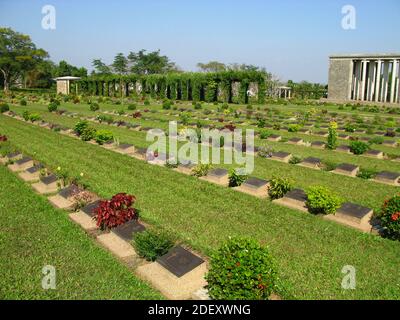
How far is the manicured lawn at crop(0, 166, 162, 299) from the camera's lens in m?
5.64

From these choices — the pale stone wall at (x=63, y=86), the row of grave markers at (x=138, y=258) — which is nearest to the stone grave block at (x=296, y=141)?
the row of grave markers at (x=138, y=258)

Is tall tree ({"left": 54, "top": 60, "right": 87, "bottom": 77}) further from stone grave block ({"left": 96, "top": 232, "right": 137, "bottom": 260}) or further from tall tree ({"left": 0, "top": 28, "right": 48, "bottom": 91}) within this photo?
stone grave block ({"left": 96, "top": 232, "right": 137, "bottom": 260})

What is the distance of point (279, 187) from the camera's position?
9984 millimetres

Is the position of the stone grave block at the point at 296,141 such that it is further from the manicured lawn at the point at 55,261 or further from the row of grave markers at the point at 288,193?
the manicured lawn at the point at 55,261

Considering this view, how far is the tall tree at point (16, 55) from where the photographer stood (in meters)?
74.0

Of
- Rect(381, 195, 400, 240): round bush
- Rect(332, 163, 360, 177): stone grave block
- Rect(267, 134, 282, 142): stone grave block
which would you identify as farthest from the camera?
Rect(267, 134, 282, 142): stone grave block

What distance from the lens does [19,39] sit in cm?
7719

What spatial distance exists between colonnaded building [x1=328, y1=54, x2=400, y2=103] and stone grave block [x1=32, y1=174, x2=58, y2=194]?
50.9 m

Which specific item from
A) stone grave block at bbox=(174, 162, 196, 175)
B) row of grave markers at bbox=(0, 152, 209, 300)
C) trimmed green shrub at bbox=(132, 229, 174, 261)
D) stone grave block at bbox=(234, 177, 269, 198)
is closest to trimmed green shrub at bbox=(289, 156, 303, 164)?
stone grave block at bbox=(234, 177, 269, 198)

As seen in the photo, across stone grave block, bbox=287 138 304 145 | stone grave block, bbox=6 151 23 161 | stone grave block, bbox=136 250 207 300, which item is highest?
stone grave block, bbox=287 138 304 145

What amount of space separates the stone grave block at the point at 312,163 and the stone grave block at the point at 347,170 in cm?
80
